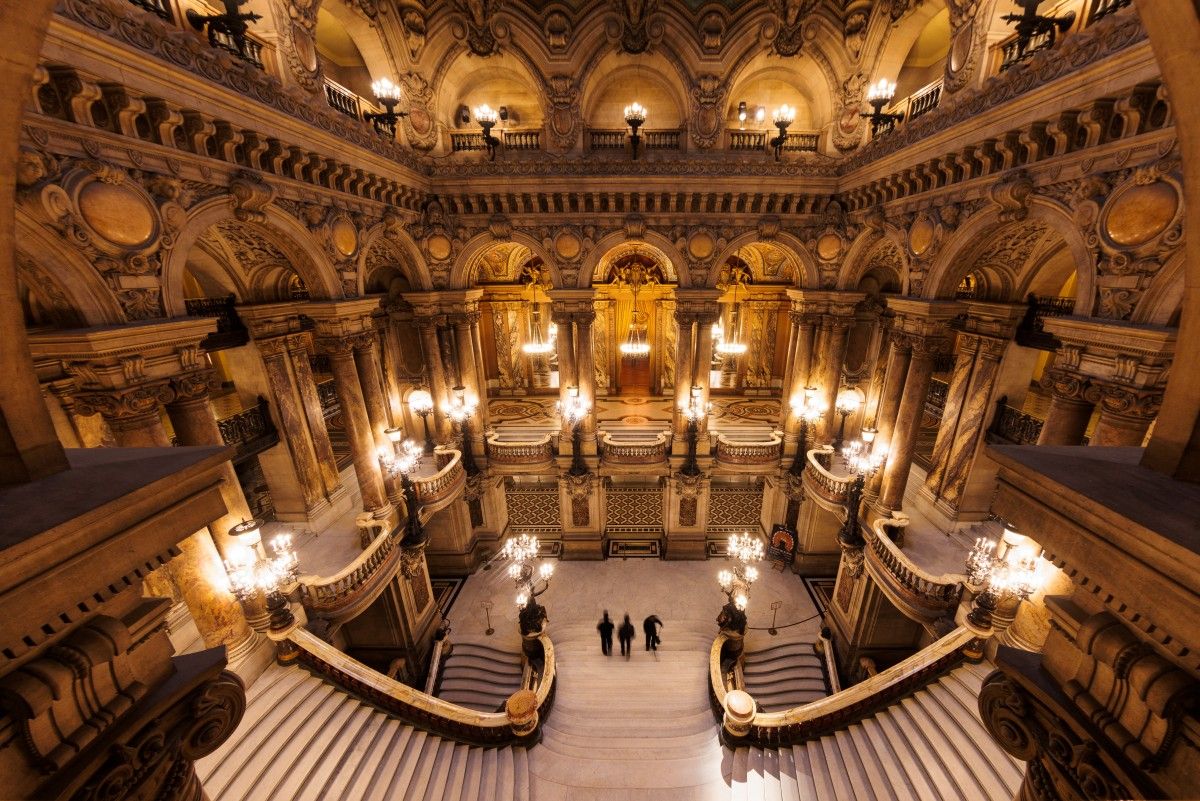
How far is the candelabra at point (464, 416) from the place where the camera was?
12211mm

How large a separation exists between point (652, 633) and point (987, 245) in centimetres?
1026

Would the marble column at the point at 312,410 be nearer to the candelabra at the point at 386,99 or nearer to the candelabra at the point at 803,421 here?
the candelabra at the point at 386,99

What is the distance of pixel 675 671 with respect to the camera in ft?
32.6

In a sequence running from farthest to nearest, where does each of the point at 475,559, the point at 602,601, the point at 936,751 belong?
1. the point at 475,559
2. the point at 602,601
3. the point at 936,751

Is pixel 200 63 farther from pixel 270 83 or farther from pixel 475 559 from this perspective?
pixel 475 559

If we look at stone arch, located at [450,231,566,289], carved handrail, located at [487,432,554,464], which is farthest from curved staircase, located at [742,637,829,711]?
stone arch, located at [450,231,566,289]

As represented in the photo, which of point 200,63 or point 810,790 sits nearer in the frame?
point 200,63

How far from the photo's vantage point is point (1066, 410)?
6086mm

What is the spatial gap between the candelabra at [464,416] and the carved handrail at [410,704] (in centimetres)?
561

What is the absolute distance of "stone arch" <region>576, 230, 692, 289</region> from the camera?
11547 millimetres

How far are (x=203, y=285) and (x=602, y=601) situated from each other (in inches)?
473

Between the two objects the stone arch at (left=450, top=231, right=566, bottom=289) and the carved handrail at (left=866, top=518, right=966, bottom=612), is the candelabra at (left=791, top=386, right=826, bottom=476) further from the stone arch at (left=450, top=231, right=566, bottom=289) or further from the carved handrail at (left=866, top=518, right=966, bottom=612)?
the stone arch at (left=450, top=231, right=566, bottom=289)

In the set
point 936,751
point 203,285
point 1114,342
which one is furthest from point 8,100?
point 936,751

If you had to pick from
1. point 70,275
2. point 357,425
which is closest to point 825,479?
point 357,425
